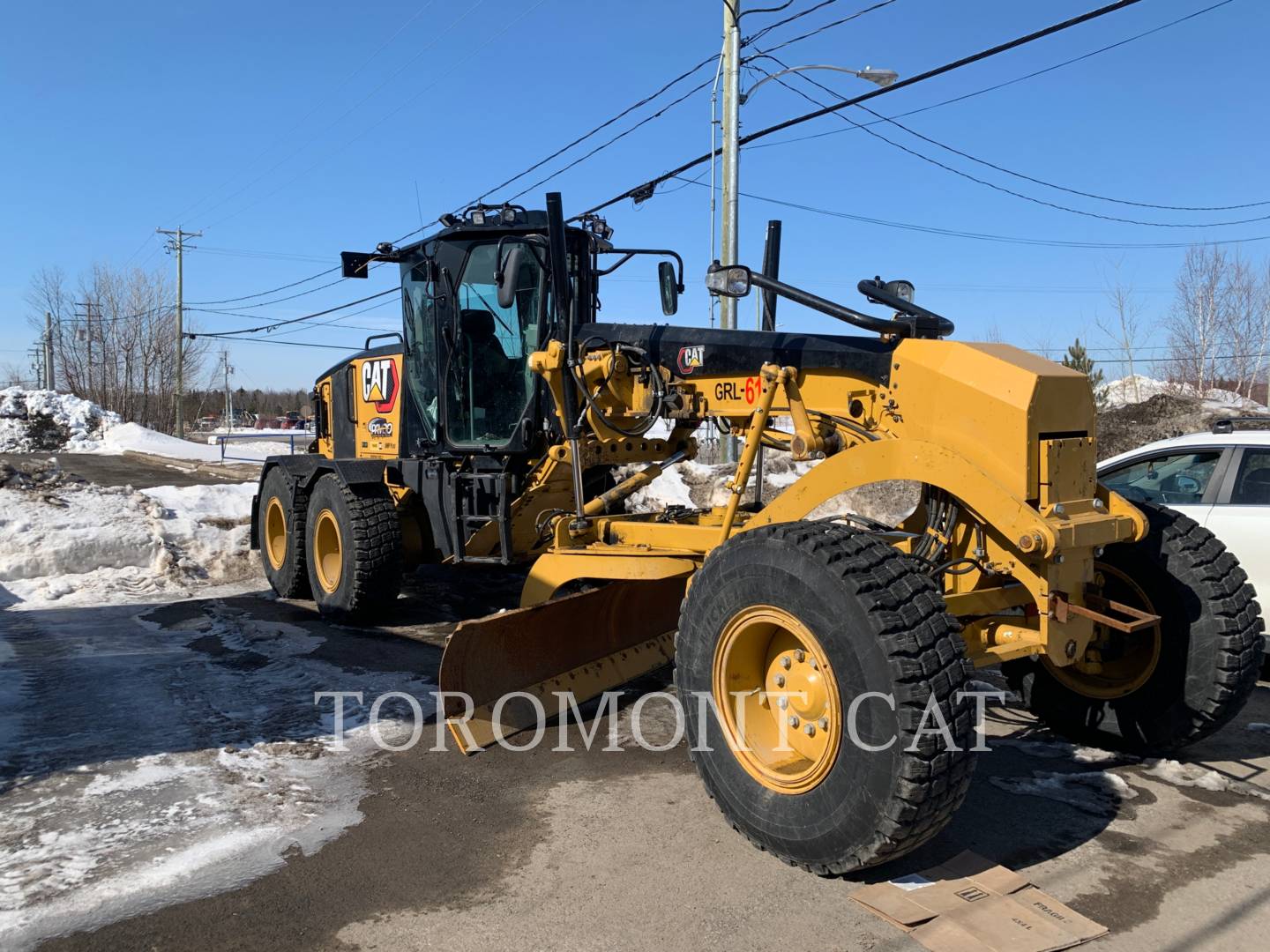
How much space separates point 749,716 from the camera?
3.93m

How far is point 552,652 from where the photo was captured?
555 cm

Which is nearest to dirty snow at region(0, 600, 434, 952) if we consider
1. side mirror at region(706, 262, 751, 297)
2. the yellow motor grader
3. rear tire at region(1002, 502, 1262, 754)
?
the yellow motor grader

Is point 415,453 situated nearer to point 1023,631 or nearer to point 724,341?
point 724,341

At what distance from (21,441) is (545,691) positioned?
29.0 m

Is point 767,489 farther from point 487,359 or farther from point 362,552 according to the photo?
point 362,552

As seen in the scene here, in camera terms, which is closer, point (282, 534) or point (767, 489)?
point (282, 534)

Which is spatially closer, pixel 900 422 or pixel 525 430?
pixel 900 422

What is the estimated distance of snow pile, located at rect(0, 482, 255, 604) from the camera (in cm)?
922

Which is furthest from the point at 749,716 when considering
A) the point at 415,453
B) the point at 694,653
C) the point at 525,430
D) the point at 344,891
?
the point at 415,453

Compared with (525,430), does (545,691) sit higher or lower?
lower

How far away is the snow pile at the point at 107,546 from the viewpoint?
9.22 meters

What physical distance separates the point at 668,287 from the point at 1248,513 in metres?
4.04

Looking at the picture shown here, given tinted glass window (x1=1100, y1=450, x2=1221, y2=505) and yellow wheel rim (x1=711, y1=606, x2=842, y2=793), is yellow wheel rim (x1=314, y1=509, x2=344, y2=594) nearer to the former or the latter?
yellow wheel rim (x1=711, y1=606, x2=842, y2=793)

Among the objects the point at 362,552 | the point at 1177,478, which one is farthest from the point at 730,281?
the point at 362,552
